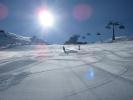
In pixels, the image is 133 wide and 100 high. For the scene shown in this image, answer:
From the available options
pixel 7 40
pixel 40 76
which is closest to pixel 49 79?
pixel 40 76

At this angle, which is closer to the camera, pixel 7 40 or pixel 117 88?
pixel 117 88

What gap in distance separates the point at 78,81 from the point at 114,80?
135 cm

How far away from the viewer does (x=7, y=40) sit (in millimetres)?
186625

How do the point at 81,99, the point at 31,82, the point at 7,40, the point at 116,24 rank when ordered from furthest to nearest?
the point at 7,40
the point at 116,24
the point at 31,82
the point at 81,99

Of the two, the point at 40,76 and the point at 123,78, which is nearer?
the point at 123,78

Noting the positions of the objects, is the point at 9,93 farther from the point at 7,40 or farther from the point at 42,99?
the point at 7,40

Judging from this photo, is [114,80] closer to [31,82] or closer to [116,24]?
[31,82]

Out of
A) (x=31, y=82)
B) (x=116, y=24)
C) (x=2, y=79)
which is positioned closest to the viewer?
(x=31, y=82)

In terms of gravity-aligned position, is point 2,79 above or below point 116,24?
below

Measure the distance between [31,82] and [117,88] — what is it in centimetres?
312

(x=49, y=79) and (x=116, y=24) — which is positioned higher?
(x=116, y=24)

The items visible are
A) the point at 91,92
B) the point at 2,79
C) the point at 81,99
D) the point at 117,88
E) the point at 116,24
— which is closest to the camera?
the point at 81,99

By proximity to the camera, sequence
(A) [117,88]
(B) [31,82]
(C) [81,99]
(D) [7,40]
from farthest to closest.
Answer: (D) [7,40], (B) [31,82], (A) [117,88], (C) [81,99]

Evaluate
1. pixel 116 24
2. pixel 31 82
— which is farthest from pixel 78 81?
pixel 116 24
